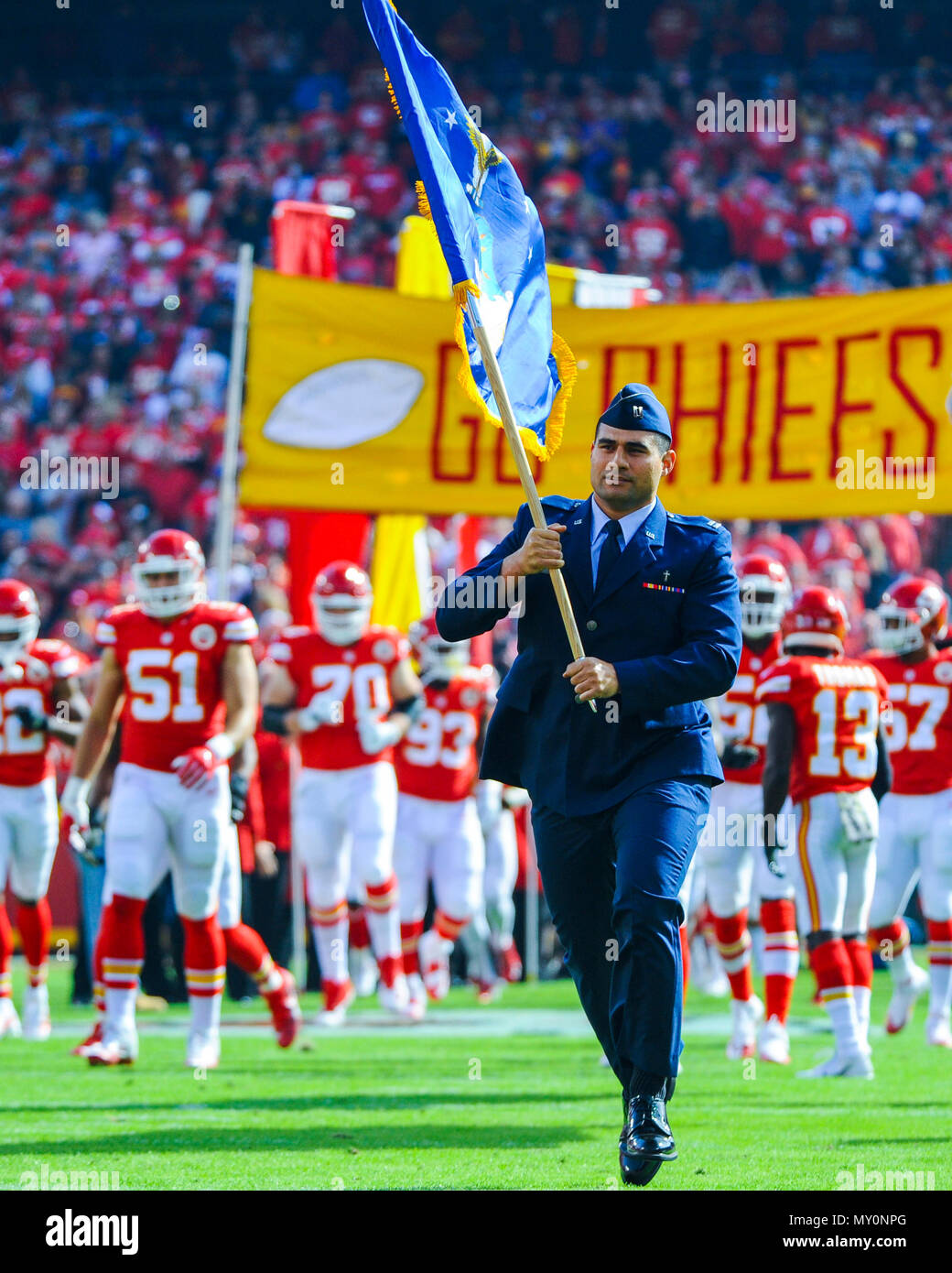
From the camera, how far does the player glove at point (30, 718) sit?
32.3 feet

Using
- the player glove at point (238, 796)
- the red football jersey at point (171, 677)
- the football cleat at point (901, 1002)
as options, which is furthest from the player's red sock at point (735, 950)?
the red football jersey at point (171, 677)

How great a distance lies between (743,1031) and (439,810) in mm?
3152

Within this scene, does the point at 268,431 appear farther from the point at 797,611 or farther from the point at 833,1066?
the point at 833,1066

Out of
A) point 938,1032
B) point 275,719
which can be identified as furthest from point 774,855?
point 275,719

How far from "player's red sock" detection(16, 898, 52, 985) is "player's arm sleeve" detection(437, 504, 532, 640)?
5316mm

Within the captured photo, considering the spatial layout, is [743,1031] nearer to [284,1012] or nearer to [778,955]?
[778,955]

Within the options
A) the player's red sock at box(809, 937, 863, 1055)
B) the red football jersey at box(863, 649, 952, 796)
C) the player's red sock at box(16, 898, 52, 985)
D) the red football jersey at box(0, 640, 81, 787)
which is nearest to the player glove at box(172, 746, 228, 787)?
the red football jersey at box(0, 640, 81, 787)

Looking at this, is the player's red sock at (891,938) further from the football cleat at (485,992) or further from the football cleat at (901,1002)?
the football cleat at (485,992)

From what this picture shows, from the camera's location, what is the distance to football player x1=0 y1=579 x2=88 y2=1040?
9844 mm

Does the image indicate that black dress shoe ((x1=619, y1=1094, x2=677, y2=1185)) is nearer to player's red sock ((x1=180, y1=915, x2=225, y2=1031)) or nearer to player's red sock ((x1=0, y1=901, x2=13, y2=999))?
player's red sock ((x1=180, y1=915, x2=225, y2=1031))

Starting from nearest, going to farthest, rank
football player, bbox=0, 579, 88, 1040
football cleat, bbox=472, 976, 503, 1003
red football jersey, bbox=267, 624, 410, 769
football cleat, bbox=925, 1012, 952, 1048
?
football cleat, bbox=925, 1012, 952, 1048, football player, bbox=0, 579, 88, 1040, red football jersey, bbox=267, 624, 410, 769, football cleat, bbox=472, 976, 503, 1003

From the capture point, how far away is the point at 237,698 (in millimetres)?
8164

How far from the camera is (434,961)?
1173cm
